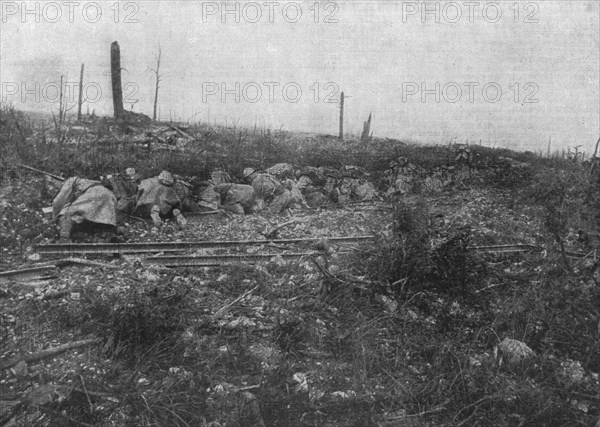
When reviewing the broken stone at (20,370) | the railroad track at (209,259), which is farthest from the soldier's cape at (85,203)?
the broken stone at (20,370)

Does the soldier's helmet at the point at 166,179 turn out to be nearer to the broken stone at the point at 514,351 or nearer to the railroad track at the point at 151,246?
the railroad track at the point at 151,246

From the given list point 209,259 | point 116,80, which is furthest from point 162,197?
point 116,80

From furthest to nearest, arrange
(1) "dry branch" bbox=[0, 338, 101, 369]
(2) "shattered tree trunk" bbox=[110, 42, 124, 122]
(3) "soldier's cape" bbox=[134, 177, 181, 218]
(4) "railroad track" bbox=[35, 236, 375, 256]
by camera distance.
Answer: (2) "shattered tree trunk" bbox=[110, 42, 124, 122] → (3) "soldier's cape" bbox=[134, 177, 181, 218] → (4) "railroad track" bbox=[35, 236, 375, 256] → (1) "dry branch" bbox=[0, 338, 101, 369]

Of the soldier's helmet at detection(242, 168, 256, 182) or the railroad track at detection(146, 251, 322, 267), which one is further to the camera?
the soldier's helmet at detection(242, 168, 256, 182)

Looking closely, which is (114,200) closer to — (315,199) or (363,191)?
(315,199)

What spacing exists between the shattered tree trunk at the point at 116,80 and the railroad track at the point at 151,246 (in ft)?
35.4

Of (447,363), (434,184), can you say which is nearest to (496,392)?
(447,363)

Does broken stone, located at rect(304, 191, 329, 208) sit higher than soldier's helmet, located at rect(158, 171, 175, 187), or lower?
lower

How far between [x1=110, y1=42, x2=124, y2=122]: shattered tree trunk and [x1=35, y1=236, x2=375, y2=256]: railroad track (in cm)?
1079

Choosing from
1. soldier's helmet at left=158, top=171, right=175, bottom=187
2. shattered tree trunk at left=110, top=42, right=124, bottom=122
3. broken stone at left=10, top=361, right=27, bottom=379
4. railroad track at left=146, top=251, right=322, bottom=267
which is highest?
shattered tree trunk at left=110, top=42, right=124, bottom=122

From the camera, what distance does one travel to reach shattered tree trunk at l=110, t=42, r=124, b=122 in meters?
14.5

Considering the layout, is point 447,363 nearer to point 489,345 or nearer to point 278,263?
point 489,345

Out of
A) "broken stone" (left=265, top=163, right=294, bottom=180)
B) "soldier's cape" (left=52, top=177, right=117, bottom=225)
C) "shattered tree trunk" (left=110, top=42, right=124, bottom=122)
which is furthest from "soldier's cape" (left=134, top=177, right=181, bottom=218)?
"shattered tree trunk" (left=110, top=42, right=124, bottom=122)

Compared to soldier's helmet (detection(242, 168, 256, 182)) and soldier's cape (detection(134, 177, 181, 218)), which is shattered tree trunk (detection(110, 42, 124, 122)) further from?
soldier's cape (detection(134, 177, 181, 218))
